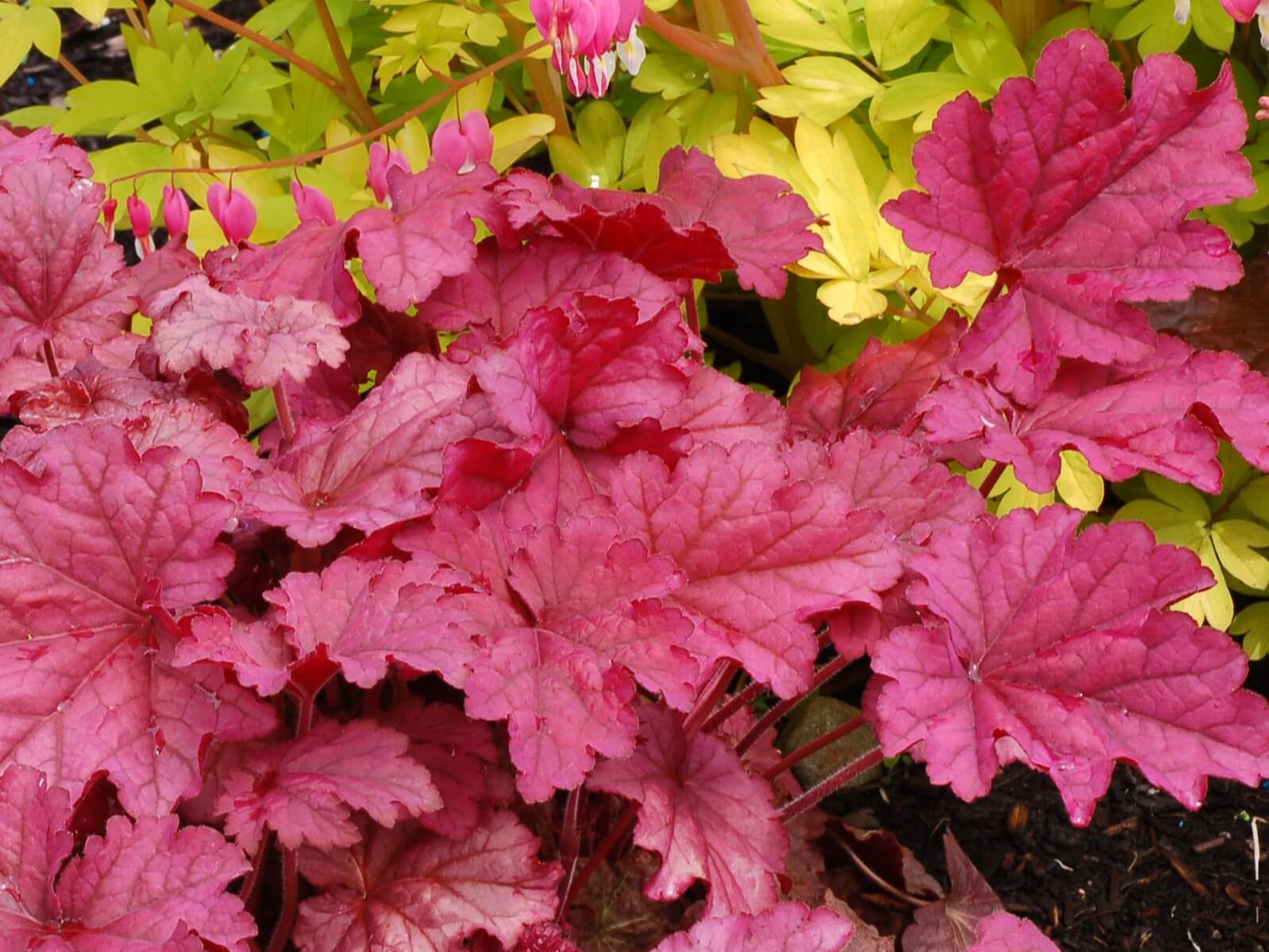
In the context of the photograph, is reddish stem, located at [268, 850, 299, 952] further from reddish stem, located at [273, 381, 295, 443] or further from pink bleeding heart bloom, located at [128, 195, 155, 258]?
pink bleeding heart bloom, located at [128, 195, 155, 258]

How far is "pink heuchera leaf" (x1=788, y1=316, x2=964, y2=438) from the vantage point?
58.4 inches

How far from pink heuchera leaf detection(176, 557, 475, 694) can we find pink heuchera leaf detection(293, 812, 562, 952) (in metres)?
0.23

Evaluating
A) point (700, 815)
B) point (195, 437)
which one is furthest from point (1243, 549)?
point (195, 437)

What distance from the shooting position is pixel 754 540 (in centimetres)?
115

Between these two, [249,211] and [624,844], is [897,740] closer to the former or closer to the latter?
[624,844]

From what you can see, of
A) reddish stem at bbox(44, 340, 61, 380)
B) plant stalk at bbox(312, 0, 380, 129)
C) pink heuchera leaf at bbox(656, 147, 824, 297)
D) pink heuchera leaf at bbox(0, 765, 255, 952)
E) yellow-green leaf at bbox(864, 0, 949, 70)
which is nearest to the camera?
pink heuchera leaf at bbox(0, 765, 255, 952)

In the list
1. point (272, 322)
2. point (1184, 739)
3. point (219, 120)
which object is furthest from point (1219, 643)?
point (219, 120)

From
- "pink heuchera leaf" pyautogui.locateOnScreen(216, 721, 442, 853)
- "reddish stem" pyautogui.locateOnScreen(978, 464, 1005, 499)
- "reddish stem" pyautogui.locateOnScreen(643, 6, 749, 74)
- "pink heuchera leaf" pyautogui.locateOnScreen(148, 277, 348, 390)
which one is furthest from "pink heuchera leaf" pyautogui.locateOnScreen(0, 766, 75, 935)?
"reddish stem" pyautogui.locateOnScreen(643, 6, 749, 74)

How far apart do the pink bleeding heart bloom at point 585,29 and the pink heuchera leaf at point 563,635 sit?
1.90 feet

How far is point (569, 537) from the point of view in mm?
1098

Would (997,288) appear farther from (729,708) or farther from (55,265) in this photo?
(55,265)

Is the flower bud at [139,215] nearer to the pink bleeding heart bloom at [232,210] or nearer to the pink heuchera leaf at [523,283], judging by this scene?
the pink bleeding heart bloom at [232,210]

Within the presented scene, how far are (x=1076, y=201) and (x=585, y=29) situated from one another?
541 mm

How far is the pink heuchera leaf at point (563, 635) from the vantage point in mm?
1017
